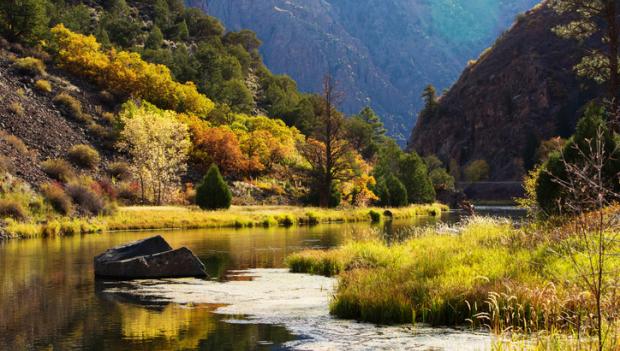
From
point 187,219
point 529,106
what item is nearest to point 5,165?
point 187,219

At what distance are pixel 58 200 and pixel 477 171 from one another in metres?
137

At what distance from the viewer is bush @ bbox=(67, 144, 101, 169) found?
237 feet

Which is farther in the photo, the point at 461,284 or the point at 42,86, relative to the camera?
the point at 42,86

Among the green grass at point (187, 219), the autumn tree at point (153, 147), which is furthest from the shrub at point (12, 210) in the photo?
the autumn tree at point (153, 147)

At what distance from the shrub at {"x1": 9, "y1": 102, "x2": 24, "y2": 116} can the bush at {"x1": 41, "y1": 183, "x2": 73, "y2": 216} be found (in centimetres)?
1966

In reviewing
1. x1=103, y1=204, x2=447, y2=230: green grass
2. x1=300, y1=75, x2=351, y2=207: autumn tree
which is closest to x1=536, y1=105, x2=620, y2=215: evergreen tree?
x1=103, y1=204, x2=447, y2=230: green grass

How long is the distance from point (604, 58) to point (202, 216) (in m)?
34.9

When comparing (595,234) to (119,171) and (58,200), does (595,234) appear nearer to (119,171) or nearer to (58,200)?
(58,200)

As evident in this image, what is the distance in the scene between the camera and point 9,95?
7288 centimetres

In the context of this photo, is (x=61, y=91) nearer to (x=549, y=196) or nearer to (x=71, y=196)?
(x=71, y=196)

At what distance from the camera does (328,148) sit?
73.4 m

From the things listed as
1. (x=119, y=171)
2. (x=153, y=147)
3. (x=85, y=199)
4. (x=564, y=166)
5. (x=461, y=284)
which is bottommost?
(x=461, y=284)

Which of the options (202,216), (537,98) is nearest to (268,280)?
(202,216)

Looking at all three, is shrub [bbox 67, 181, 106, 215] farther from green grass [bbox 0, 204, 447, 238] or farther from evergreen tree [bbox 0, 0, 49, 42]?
evergreen tree [bbox 0, 0, 49, 42]
